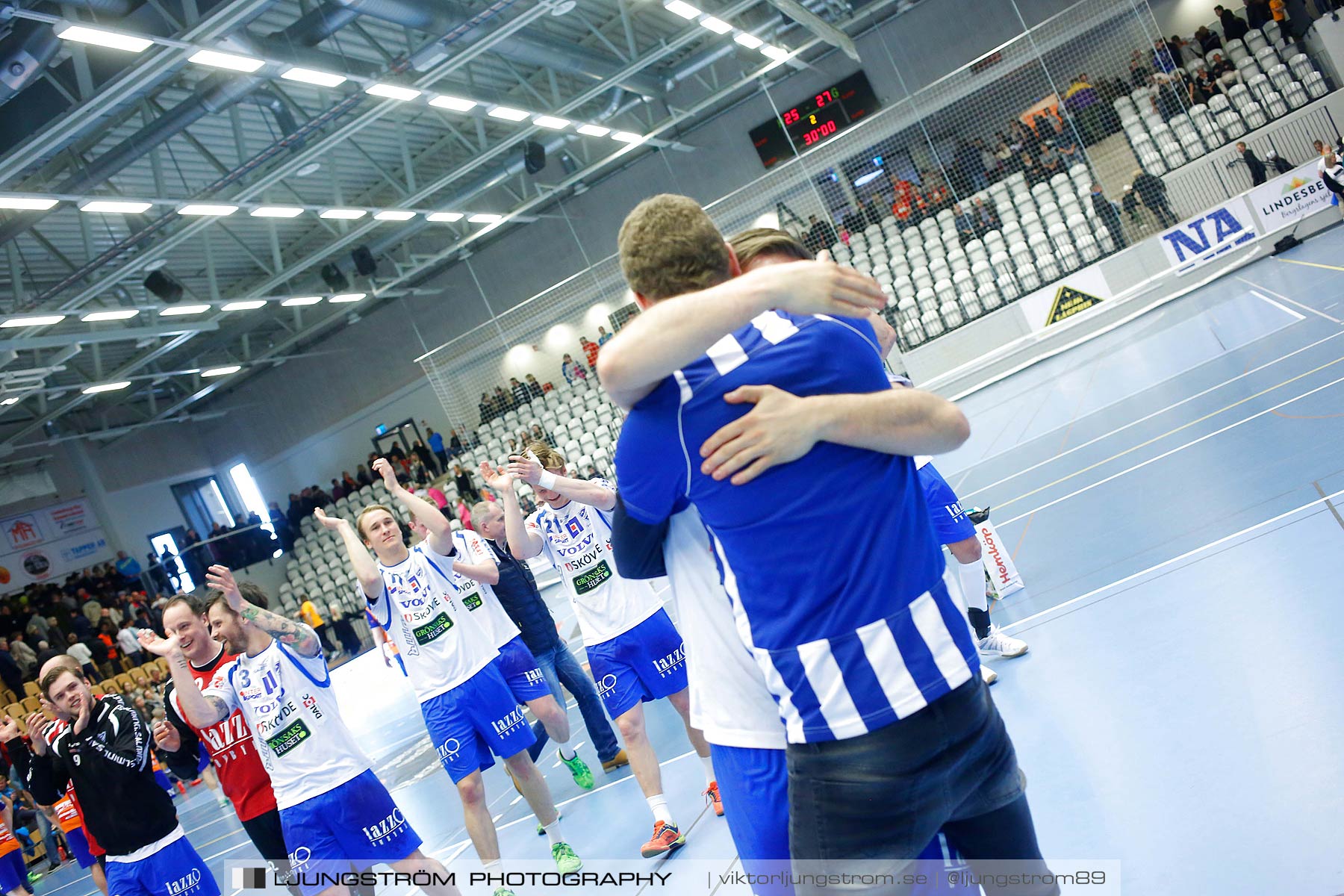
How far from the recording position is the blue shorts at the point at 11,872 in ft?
28.7

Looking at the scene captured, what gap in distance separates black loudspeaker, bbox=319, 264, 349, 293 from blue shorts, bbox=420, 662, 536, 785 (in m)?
18.4

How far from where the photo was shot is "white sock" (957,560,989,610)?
4738mm

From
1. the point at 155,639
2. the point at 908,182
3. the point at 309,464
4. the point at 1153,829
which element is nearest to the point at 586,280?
the point at 908,182

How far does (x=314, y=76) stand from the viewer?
39.1 ft

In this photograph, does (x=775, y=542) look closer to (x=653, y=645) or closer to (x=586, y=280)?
(x=653, y=645)

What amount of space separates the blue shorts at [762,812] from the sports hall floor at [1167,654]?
67 centimetres

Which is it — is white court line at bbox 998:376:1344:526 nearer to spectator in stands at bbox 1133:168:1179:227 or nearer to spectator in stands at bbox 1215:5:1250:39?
spectator in stands at bbox 1133:168:1179:227

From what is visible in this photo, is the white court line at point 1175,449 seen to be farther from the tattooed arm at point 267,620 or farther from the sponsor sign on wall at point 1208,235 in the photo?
the sponsor sign on wall at point 1208,235

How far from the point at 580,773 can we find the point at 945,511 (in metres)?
3.19

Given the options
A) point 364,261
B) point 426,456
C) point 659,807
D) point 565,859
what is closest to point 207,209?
point 364,261

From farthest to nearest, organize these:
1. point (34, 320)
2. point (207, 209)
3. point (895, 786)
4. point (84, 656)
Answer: point (84, 656), point (34, 320), point (207, 209), point (895, 786)

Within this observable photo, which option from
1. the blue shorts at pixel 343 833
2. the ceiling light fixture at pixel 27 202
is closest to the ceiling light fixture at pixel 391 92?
the ceiling light fixture at pixel 27 202

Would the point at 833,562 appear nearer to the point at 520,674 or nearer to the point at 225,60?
the point at 520,674

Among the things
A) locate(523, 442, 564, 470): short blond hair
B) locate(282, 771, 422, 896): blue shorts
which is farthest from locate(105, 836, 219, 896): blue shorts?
locate(523, 442, 564, 470): short blond hair
